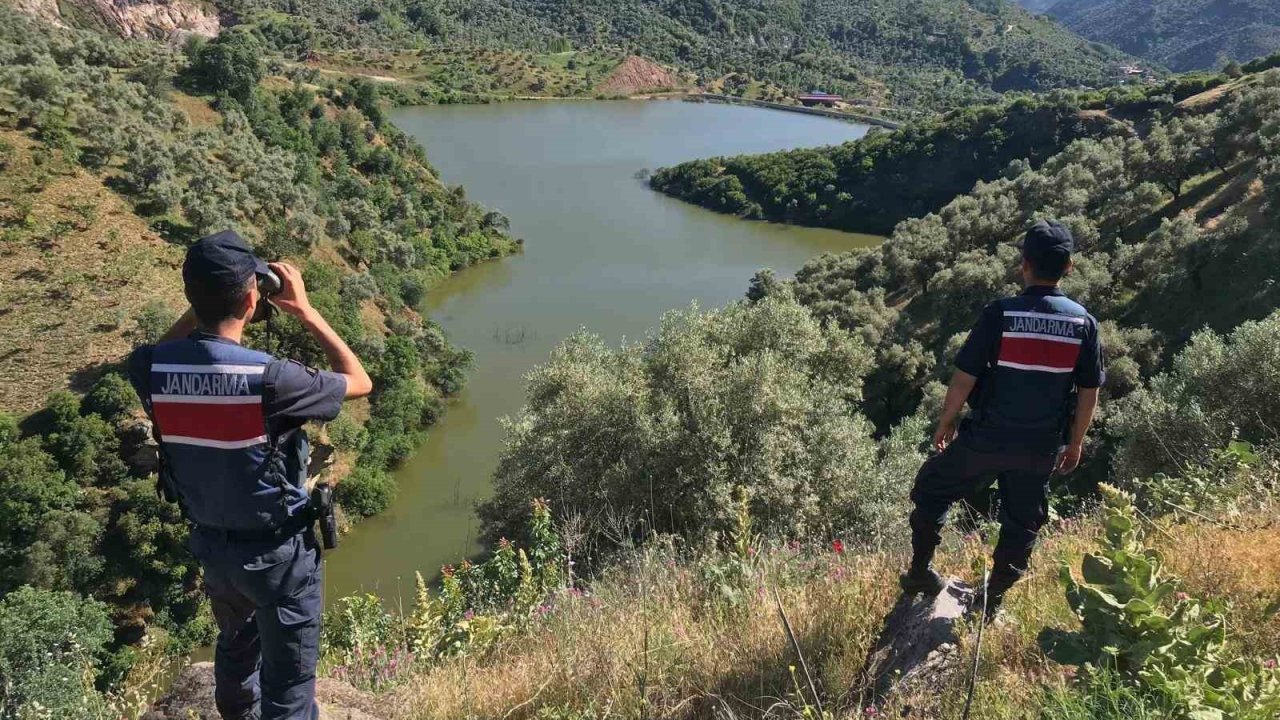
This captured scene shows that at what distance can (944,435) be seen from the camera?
3789 mm

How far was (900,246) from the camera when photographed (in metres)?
30.5

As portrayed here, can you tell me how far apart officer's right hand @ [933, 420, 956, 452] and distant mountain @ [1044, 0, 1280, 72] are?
157m

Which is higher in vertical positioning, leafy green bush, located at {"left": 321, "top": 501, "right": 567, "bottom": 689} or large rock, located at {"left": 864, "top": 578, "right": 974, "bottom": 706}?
large rock, located at {"left": 864, "top": 578, "right": 974, "bottom": 706}

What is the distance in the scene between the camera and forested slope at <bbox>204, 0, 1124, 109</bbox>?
396 ft

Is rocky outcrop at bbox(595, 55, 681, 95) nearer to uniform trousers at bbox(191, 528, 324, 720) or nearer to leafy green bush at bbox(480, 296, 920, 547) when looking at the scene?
leafy green bush at bbox(480, 296, 920, 547)

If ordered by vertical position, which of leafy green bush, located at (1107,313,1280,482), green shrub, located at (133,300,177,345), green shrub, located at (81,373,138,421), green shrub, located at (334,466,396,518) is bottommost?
green shrub, located at (334,466,396,518)

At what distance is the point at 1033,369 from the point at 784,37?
17897cm

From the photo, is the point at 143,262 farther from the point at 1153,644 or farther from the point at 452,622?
the point at 1153,644

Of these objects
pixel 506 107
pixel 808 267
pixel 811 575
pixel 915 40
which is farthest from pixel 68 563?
pixel 915 40

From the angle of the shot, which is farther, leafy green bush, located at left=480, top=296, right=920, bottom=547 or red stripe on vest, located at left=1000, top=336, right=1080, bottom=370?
leafy green bush, located at left=480, top=296, right=920, bottom=547

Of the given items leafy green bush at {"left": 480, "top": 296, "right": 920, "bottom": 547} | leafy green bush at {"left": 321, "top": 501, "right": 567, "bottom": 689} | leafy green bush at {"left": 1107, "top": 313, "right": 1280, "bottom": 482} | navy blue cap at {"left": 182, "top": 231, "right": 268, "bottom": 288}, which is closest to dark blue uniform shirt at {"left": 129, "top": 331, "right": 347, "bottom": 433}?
navy blue cap at {"left": 182, "top": 231, "right": 268, "bottom": 288}

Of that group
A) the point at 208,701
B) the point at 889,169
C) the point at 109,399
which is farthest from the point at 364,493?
the point at 889,169

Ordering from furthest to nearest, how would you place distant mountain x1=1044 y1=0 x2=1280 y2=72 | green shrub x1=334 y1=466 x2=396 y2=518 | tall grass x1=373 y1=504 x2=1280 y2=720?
distant mountain x1=1044 y1=0 x2=1280 y2=72 < green shrub x1=334 y1=466 x2=396 y2=518 < tall grass x1=373 y1=504 x2=1280 y2=720

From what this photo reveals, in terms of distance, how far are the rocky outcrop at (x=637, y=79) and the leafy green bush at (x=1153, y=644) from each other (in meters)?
116
